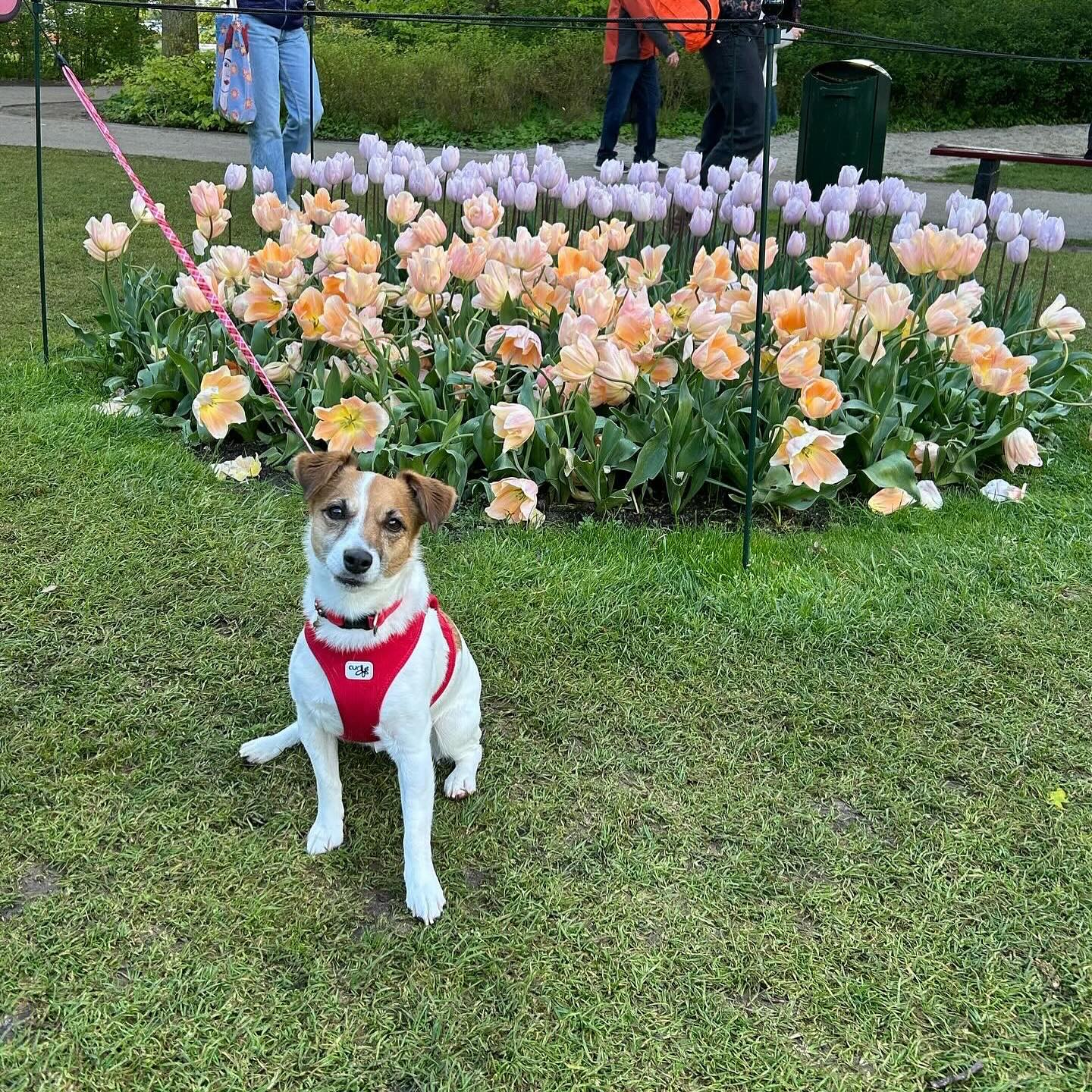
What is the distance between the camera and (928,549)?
4137 mm

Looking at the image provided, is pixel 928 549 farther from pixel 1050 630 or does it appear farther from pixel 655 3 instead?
pixel 655 3

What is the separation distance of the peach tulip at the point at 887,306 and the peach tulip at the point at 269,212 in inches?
107

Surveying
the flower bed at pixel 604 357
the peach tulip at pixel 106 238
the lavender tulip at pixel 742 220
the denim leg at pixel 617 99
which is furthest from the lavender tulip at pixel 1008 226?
the denim leg at pixel 617 99

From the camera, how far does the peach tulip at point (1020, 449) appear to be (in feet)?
14.7

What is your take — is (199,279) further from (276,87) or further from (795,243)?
(276,87)

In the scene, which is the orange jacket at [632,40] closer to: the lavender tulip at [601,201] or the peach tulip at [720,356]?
the lavender tulip at [601,201]

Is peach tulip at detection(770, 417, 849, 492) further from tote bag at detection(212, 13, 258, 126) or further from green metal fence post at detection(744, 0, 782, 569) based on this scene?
tote bag at detection(212, 13, 258, 126)

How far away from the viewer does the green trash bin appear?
6980mm

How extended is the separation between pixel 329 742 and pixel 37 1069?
0.90 metres

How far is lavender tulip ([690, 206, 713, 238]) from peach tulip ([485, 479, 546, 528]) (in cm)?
177

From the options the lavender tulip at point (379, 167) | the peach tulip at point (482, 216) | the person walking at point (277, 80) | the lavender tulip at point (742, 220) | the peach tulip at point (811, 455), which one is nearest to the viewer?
the peach tulip at point (811, 455)

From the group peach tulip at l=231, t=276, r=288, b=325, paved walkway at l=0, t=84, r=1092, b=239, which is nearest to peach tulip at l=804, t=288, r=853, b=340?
peach tulip at l=231, t=276, r=288, b=325

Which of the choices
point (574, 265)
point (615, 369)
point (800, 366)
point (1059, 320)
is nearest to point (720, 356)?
point (800, 366)

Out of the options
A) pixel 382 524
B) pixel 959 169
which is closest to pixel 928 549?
pixel 382 524
